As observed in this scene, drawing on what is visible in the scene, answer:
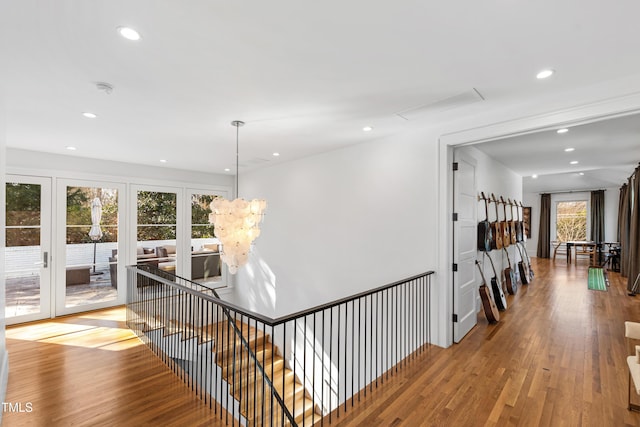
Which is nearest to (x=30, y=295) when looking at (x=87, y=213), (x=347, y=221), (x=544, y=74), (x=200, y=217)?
(x=87, y=213)

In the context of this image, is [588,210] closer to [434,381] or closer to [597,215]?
[597,215]

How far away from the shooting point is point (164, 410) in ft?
8.80

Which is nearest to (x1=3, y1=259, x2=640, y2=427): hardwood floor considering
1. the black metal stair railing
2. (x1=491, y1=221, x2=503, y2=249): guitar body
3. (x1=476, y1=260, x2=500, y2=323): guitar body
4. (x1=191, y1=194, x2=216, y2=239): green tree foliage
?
(x1=476, y1=260, x2=500, y2=323): guitar body

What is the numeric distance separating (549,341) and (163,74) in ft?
16.0

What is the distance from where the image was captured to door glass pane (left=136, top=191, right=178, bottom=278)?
609cm

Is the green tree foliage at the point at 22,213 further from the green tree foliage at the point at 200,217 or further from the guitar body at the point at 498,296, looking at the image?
the guitar body at the point at 498,296

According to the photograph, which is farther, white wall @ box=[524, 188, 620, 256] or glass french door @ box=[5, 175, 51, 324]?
white wall @ box=[524, 188, 620, 256]

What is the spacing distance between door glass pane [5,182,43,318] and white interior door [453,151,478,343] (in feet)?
20.9

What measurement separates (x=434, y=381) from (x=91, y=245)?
5.92 metres

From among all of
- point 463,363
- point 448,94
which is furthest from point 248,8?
point 463,363

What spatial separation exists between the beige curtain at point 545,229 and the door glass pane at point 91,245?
43.8 ft

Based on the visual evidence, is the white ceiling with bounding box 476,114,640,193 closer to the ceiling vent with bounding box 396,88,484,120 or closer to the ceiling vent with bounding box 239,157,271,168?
the ceiling vent with bounding box 396,88,484,120

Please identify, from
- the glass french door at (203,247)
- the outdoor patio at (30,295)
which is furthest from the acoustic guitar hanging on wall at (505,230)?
the outdoor patio at (30,295)

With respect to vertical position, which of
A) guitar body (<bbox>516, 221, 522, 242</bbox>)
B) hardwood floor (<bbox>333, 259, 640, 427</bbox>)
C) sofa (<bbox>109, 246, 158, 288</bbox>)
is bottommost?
hardwood floor (<bbox>333, 259, 640, 427</bbox>)
